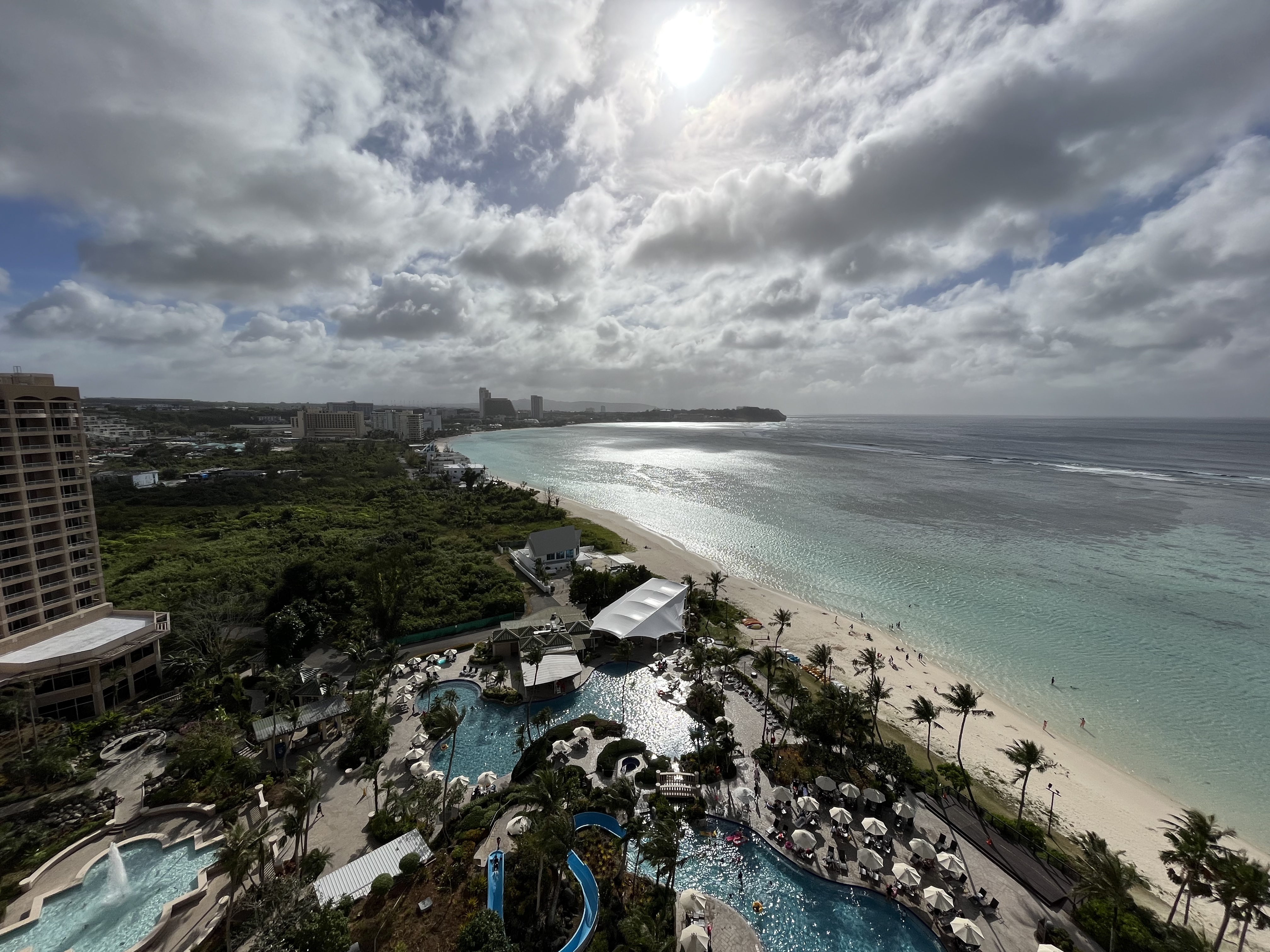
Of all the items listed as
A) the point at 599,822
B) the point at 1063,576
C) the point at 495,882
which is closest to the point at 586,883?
the point at 599,822

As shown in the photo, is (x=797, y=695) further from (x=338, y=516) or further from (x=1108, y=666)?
(x=338, y=516)

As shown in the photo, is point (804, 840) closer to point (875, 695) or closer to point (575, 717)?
point (875, 695)

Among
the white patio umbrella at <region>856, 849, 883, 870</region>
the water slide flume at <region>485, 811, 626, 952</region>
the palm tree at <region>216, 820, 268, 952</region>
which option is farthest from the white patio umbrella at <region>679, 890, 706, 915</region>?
the palm tree at <region>216, 820, 268, 952</region>

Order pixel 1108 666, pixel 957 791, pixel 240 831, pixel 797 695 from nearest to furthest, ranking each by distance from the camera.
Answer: pixel 240 831 < pixel 957 791 < pixel 797 695 < pixel 1108 666

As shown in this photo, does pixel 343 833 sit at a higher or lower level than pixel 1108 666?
higher

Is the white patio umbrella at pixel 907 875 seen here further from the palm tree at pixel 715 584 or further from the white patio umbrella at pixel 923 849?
the palm tree at pixel 715 584

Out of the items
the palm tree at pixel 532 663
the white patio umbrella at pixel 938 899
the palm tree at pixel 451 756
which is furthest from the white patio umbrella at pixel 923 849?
the palm tree at pixel 451 756

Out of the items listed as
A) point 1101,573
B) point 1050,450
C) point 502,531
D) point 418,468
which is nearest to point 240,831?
point 502,531
